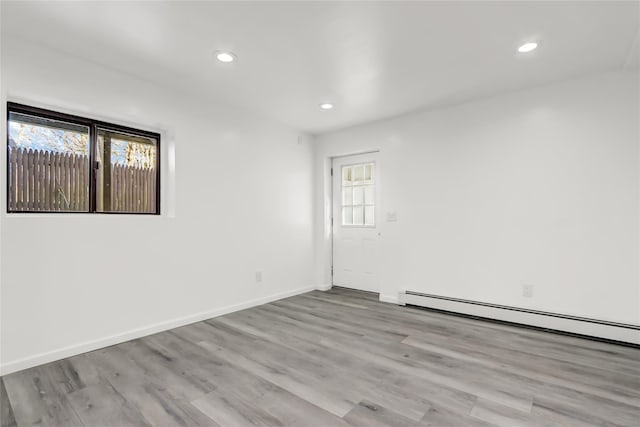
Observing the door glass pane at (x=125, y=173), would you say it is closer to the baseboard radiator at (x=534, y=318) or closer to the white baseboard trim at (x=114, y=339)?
the white baseboard trim at (x=114, y=339)

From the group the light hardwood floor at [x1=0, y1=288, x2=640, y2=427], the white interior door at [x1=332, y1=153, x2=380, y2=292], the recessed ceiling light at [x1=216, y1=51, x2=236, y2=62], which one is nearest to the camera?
the light hardwood floor at [x1=0, y1=288, x2=640, y2=427]

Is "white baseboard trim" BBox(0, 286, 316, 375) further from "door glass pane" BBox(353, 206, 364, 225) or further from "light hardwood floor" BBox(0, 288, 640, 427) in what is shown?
"door glass pane" BBox(353, 206, 364, 225)

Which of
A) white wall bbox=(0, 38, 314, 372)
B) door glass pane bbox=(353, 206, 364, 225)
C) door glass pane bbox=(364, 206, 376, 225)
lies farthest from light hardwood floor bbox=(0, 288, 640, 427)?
door glass pane bbox=(353, 206, 364, 225)

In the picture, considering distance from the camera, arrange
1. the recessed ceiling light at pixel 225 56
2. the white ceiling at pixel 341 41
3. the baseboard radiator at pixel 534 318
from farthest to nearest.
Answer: the baseboard radiator at pixel 534 318 → the recessed ceiling light at pixel 225 56 → the white ceiling at pixel 341 41

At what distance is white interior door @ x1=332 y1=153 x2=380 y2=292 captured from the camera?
4.60 meters

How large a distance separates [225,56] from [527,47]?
2429mm

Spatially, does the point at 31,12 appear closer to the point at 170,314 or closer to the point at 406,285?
the point at 170,314

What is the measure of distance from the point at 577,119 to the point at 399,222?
6.89 ft

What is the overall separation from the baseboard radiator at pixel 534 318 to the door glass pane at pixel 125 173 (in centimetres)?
324

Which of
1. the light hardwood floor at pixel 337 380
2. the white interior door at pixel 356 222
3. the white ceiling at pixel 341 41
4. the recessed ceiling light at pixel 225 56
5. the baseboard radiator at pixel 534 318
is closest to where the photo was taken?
the light hardwood floor at pixel 337 380

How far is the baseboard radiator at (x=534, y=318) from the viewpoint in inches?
108

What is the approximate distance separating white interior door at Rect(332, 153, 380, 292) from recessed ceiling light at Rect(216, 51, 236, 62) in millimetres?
2526

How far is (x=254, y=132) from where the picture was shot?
13.2 feet

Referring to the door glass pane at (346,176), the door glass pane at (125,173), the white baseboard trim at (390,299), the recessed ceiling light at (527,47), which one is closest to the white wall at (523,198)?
the white baseboard trim at (390,299)
